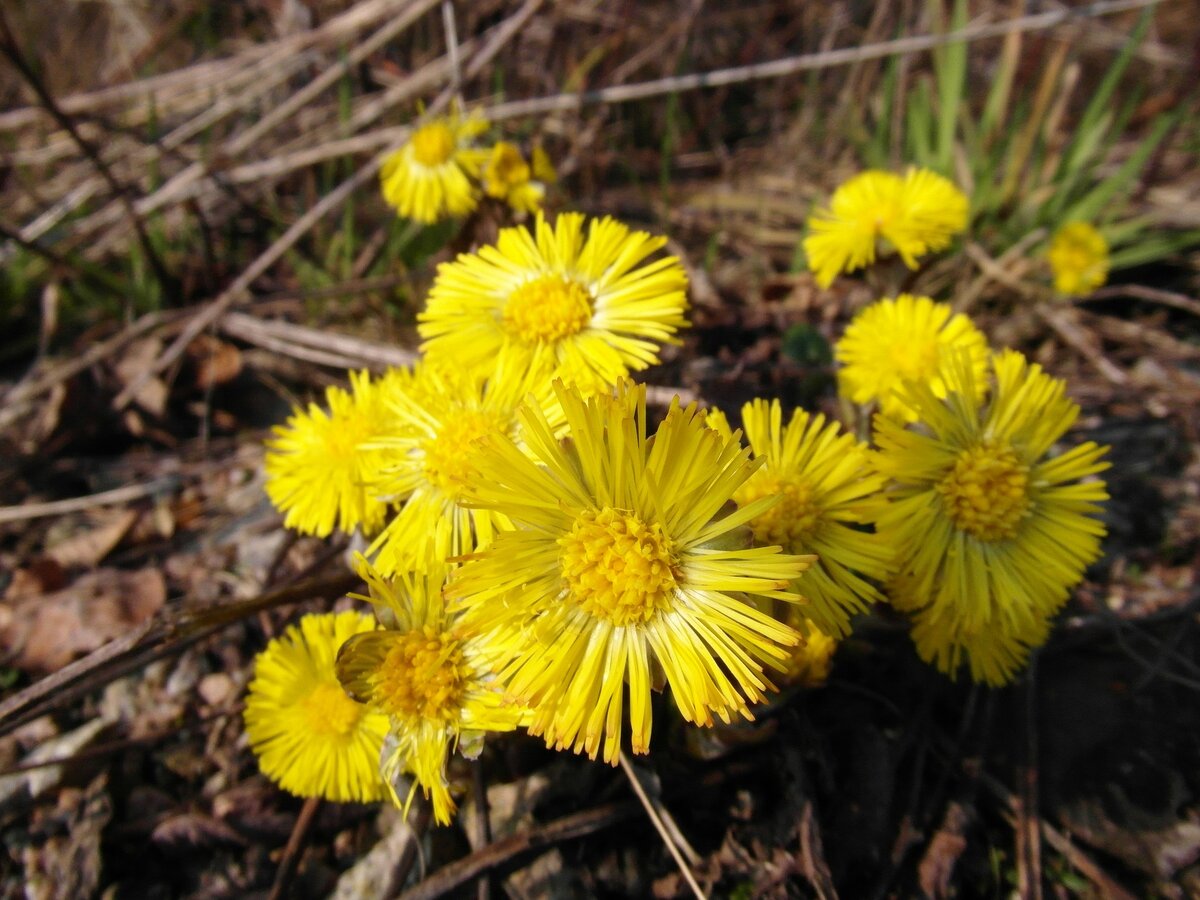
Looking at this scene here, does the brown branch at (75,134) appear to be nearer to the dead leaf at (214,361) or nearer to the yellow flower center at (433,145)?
the dead leaf at (214,361)

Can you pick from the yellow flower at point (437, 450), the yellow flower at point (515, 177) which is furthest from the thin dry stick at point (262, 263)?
the yellow flower at point (437, 450)

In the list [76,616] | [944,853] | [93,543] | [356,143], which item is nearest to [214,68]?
[356,143]

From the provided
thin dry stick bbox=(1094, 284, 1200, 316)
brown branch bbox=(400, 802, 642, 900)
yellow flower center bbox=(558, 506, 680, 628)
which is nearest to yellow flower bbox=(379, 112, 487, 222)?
yellow flower center bbox=(558, 506, 680, 628)

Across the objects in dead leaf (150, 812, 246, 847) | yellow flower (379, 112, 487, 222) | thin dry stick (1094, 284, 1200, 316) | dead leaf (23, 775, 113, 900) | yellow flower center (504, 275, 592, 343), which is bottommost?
dead leaf (23, 775, 113, 900)

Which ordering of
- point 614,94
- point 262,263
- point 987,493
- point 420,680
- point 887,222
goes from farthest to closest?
point 614,94 → point 262,263 → point 887,222 → point 987,493 → point 420,680

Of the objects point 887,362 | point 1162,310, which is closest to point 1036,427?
point 887,362

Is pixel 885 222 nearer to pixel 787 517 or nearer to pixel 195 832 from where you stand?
pixel 787 517

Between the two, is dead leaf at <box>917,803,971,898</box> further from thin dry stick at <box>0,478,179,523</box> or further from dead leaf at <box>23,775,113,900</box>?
thin dry stick at <box>0,478,179,523</box>
